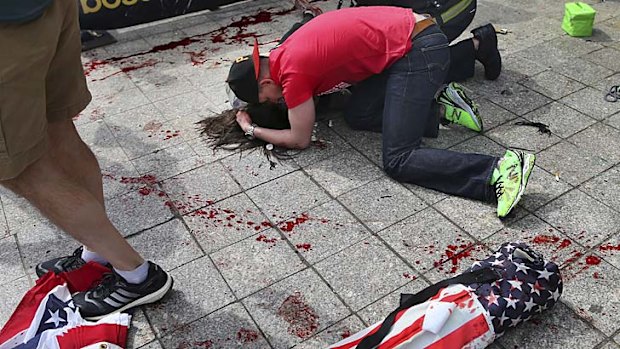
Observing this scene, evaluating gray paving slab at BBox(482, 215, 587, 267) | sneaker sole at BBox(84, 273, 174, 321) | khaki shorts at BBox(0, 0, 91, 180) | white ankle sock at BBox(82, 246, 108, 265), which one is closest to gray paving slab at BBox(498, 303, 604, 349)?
gray paving slab at BBox(482, 215, 587, 267)

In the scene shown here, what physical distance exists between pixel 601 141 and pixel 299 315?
82.3 inches

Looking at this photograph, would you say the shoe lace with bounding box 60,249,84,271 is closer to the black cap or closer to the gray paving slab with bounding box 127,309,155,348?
the gray paving slab with bounding box 127,309,155,348

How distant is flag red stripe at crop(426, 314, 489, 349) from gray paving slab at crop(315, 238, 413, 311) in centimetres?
44

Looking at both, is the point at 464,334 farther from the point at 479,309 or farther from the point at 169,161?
the point at 169,161

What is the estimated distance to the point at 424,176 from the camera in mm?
3025

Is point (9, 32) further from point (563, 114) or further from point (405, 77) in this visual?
point (563, 114)

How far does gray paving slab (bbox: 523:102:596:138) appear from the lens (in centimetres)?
346

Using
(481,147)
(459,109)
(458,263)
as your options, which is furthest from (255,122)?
(458,263)

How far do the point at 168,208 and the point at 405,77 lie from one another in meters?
1.43

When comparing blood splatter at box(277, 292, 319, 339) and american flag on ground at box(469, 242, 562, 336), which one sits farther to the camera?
blood splatter at box(277, 292, 319, 339)

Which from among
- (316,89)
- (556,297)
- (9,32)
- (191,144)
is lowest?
(191,144)

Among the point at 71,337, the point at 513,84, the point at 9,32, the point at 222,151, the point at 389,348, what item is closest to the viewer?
the point at 9,32

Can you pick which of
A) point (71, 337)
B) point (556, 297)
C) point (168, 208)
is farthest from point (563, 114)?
point (71, 337)

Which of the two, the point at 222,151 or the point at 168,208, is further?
the point at 222,151
